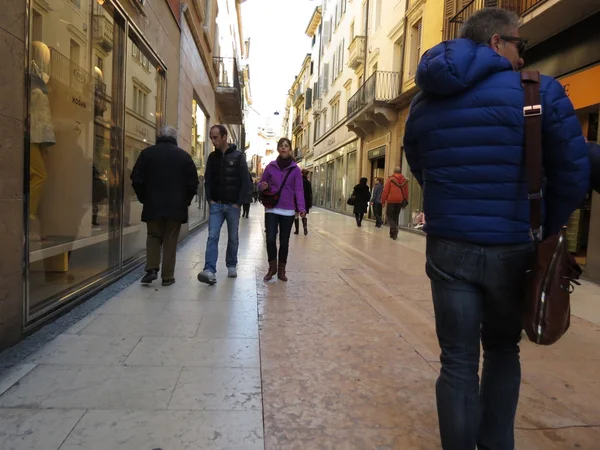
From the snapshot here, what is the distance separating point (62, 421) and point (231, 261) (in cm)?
394

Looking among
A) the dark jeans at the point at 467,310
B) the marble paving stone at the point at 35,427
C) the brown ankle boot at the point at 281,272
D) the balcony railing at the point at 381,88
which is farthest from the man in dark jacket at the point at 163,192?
the balcony railing at the point at 381,88

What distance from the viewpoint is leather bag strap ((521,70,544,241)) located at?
164cm

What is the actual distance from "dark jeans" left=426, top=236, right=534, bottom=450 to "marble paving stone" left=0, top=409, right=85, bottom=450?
1.77 meters

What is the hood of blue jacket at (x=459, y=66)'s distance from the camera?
5.46 ft

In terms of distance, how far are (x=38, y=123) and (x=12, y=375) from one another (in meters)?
2.18

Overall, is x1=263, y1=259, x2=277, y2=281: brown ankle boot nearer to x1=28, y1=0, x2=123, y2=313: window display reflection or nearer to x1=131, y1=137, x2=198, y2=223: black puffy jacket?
x1=131, y1=137, x2=198, y2=223: black puffy jacket

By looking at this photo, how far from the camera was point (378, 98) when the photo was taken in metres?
18.5

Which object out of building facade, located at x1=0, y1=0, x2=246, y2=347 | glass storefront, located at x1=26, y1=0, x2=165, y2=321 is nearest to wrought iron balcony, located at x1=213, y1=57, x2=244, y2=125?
building facade, located at x1=0, y1=0, x2=246, y2=347

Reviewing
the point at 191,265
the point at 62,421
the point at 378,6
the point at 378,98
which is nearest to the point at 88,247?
the point at 191,265

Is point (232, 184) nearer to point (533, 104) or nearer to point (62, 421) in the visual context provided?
point (62, 421)

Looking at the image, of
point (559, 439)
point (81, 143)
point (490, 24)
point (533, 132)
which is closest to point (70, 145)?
point (81, 143)

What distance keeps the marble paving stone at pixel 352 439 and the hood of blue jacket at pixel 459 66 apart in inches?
64.7

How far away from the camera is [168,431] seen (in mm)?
2318

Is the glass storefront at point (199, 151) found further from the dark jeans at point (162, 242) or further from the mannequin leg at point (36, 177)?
the mannequin leg at point (36, 177)
